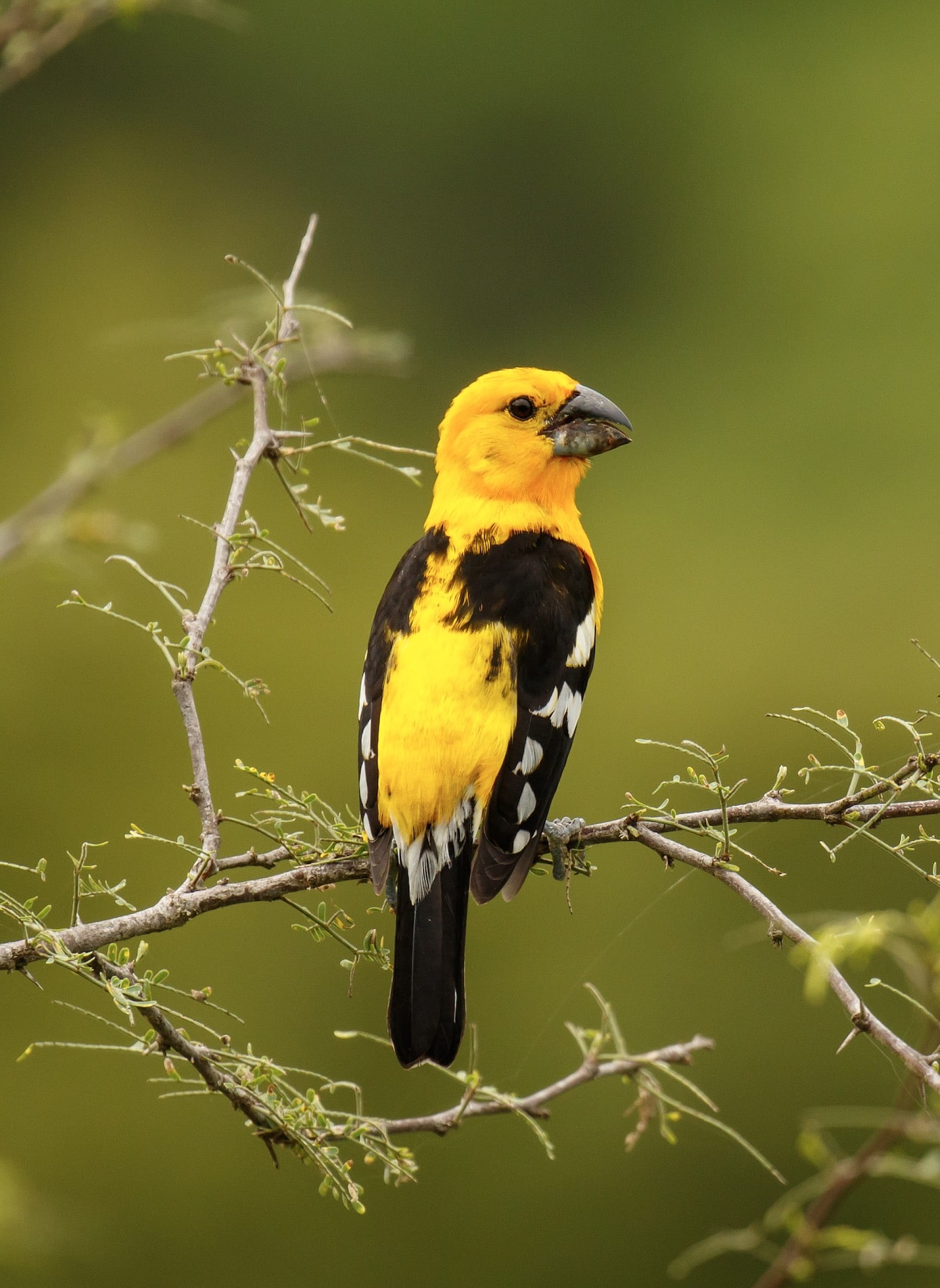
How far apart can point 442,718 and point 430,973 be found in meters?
0.59

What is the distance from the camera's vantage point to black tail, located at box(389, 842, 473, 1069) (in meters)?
3.46

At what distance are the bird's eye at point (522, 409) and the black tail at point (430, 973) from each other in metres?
1.55

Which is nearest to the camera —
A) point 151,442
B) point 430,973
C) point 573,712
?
point 151,442

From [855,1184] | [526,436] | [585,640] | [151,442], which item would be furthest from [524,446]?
[855,1184]

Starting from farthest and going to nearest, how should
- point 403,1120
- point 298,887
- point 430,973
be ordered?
point 430,973
point 298,887
point 403,1120

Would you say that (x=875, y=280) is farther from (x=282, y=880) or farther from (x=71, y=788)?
(x=282, y=880)

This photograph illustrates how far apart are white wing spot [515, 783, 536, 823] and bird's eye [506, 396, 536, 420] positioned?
1.39 meters

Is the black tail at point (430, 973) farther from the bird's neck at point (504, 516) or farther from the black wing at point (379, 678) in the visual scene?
the bird's neck at point (504, 516)

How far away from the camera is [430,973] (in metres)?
3.46

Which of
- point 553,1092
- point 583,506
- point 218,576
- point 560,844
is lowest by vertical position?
point 553,1092

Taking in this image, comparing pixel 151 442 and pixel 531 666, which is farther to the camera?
pixel 531 666

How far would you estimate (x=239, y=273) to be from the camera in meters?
17.9

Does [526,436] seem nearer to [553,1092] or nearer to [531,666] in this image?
[531,666]

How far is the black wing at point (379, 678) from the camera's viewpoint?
3.46m
